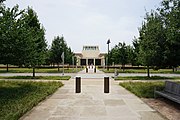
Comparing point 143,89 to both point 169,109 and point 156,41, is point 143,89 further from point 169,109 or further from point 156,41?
point 169,109

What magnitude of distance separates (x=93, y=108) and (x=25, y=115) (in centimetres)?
232

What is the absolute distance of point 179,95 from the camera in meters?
8.15

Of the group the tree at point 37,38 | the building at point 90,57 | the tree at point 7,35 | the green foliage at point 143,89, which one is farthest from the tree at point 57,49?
the building at point 90,57

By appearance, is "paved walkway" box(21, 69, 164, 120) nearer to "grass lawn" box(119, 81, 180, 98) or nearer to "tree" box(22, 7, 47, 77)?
"grass lawn" box(119, 81, 180, 98)

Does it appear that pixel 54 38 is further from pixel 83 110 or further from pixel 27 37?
pixel 83 110

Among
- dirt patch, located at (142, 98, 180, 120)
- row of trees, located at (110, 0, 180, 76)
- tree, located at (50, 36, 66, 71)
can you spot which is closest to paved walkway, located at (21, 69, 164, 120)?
dirt patch, located at (142, 98, 180, 120)

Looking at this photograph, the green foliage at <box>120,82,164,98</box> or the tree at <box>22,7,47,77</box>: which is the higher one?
the tree at <box>22,7,47,77</box>

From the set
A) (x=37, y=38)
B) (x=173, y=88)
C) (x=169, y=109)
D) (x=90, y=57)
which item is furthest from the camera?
(x=90, y=57)

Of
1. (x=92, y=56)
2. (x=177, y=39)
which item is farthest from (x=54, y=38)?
(x=92, y=56)

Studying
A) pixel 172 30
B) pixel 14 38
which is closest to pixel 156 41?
pixel 172 30

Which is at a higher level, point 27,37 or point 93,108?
point 27,37

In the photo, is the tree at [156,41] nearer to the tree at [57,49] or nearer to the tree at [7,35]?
the tree at [7,35]

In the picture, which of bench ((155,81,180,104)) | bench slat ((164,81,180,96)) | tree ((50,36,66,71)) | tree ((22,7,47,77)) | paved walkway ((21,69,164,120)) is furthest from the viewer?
tree ((50,36,66,71))

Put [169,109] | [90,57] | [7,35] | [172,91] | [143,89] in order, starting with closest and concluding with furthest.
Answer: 1. [169,109]
2. [172,91]
3. [7,35]
4. [143,89]
5. [90,57]
